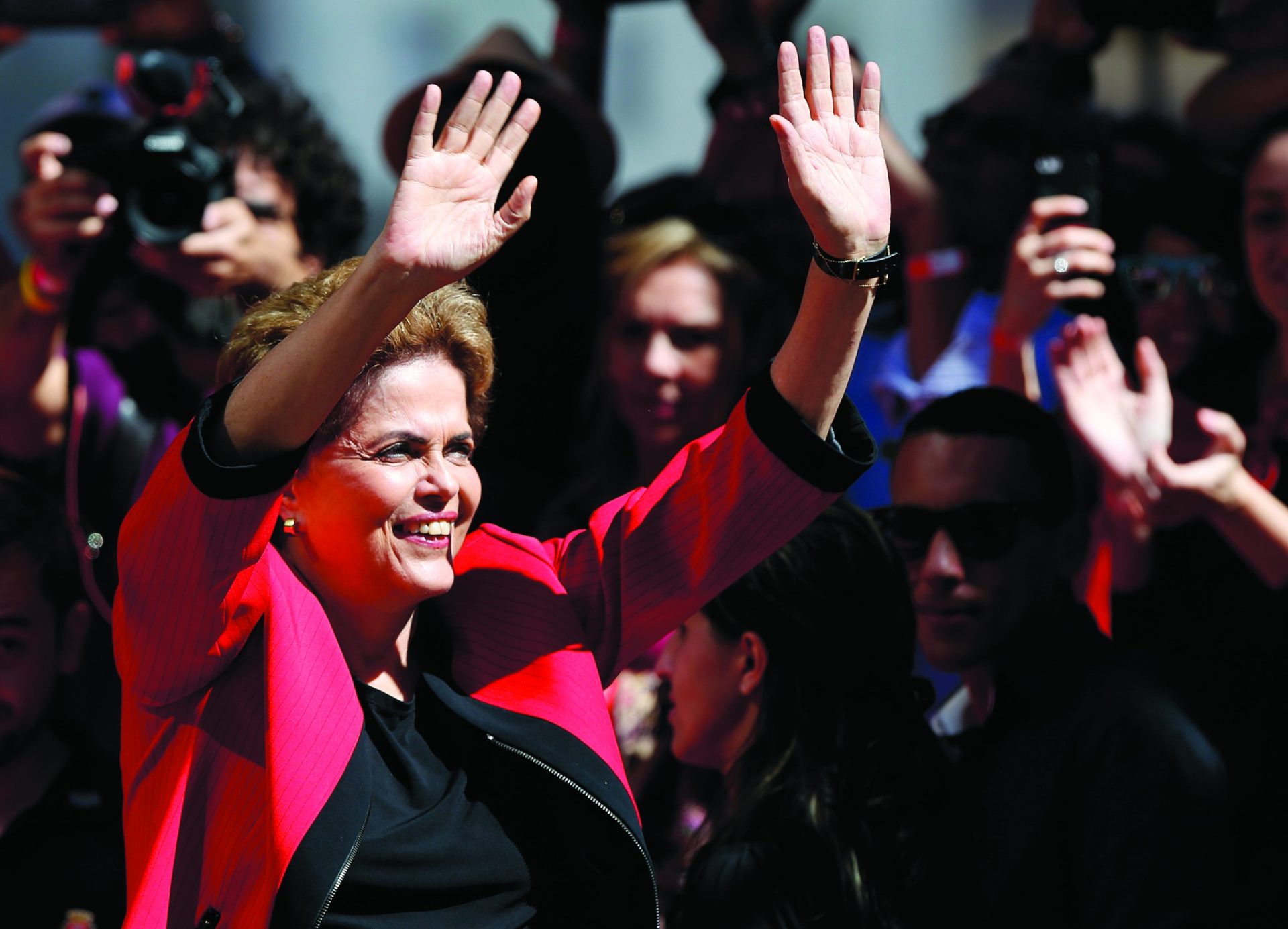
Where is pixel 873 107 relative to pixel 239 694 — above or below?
above

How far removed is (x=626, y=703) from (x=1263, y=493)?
3.81 feet

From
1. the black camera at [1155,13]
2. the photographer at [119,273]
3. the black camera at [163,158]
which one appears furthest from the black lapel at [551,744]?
the black camera at [1155,13]

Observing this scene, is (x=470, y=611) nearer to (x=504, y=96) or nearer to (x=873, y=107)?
(x=504, y=96)

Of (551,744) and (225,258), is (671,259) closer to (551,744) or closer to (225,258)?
(225,258)

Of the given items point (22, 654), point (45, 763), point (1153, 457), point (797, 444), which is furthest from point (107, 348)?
point (1153, 457)

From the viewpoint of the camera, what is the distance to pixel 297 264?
10.3 ft

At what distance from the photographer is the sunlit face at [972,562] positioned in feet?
→ 8.00

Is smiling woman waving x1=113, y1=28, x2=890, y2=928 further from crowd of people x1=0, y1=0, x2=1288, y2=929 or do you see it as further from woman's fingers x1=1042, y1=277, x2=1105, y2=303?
woman's fingers x1=1042, y1=277, x2=1105, y2=303

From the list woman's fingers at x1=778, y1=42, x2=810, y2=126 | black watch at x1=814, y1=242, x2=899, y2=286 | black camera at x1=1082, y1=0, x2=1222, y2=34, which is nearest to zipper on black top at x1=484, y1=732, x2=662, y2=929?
black watch at x1=814, y1=242, x2=899, y2=286

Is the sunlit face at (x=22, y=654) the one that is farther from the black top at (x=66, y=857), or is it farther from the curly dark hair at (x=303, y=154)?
the curly dark hair at (x=303, y=154)

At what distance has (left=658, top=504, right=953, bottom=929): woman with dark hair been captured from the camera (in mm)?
2020

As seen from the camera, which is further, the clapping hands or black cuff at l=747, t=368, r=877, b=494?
the clapping hands

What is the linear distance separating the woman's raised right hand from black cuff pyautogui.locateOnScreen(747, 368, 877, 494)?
0.35 meters

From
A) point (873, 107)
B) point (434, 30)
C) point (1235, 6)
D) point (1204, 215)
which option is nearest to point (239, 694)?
point (873, 107)
